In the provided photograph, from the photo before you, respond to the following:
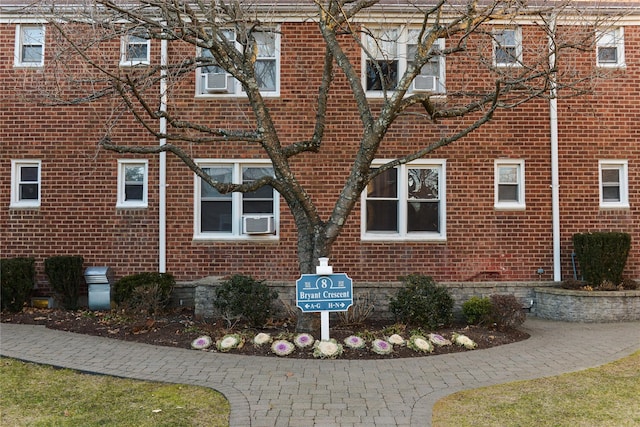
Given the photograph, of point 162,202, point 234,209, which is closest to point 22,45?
point 162,202

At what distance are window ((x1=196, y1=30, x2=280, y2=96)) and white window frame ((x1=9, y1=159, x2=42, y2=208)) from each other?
3.89 meters

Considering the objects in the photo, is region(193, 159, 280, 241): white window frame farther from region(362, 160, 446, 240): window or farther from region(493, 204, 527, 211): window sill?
region(493, 204, 527, 211): window sill

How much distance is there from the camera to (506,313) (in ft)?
29.4

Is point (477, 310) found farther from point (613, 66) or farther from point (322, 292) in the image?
point (613, 66)

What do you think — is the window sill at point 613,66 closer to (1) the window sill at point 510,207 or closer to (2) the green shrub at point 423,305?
(1) the window sill at point 510,207

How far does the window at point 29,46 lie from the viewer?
451 inches

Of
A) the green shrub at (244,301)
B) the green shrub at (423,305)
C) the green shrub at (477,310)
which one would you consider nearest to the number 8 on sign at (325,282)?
the green shrub at (244,301)

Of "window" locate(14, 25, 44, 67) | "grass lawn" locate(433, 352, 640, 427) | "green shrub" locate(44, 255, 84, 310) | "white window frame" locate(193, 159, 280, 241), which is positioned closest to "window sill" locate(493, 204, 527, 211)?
"white window frame" locate(193, 159, 280, 241)

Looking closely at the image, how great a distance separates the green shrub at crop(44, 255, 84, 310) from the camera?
1077cm

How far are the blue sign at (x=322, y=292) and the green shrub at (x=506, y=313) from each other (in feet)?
9.15

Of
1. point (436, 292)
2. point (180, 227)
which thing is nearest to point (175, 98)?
point (180, 227)

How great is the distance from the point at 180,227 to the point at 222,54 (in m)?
4.51

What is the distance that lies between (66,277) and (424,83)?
328 inches

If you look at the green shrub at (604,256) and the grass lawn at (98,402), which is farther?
the green shrub at (604,256)
